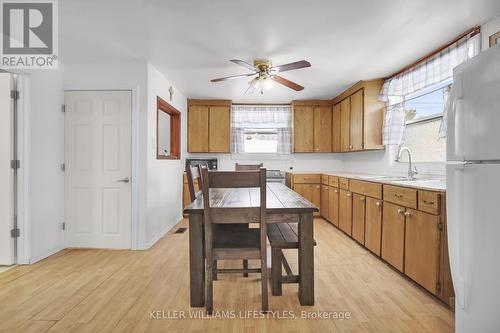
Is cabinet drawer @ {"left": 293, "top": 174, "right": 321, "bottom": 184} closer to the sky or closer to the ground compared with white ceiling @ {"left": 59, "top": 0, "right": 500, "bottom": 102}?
closer to the ground

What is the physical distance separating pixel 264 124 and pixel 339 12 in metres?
3.23

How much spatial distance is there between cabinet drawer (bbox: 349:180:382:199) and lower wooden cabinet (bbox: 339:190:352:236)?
0.54ft

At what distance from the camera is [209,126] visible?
16.5 ft

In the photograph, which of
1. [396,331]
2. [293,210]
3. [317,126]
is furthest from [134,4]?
[317,126]

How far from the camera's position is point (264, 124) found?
5277 mm

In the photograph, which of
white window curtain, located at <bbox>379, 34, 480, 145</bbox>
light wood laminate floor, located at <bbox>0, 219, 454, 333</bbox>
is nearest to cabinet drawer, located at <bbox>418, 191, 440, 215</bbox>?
light wood laminate floor, located at <bbox>0, 219, 454, 333</bbox>

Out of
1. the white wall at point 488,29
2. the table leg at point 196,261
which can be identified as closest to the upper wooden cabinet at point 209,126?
the table leg at point 196,261

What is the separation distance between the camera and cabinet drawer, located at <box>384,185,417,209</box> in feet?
7.14

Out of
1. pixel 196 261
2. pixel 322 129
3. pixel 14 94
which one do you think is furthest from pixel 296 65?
pixel 14 94

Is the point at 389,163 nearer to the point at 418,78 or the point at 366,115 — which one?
the point at 366,115

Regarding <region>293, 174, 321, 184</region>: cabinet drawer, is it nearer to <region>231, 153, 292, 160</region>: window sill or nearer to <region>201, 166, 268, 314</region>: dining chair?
<region>231, 153, 292, 160</region>: window sill

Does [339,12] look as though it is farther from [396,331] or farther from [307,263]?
[396,331]

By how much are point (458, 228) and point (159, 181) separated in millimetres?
3292

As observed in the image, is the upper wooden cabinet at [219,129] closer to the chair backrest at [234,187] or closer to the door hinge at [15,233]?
the door hinge at [15,233]
